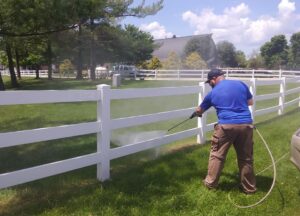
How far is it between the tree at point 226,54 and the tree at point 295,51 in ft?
30.9

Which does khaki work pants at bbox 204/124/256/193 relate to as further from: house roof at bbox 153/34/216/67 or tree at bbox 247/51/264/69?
tree at bbox 247/51/264/69

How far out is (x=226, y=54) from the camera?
6806cm

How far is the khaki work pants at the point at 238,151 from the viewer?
516 centimetres

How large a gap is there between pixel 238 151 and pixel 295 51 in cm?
6269

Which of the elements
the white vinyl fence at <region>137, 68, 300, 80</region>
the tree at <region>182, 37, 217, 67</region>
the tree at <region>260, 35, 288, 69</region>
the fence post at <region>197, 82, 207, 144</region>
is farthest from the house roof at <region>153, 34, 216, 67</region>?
the fence post at <region>197, 82, 207, 144</region>

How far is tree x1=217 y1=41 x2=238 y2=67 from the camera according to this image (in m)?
67.9

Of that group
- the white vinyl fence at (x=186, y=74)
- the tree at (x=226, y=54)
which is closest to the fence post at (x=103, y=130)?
the white vinyl fence at (x=186, y=74)

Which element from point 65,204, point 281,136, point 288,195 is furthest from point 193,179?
point 281,136

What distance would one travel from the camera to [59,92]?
4.80 metres

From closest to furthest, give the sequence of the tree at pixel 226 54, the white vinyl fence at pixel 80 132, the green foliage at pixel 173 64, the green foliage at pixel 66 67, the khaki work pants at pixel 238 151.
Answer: the white vinyl fence at pixel 80 132 → the khaki work pants at pixel 238 151 → the green foliage at pixel 173 64 → the green foliage at pixel 66 67 → the tree at pixel 226 54

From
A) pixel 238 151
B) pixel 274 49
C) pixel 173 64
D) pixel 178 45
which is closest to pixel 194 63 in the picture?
pixel 173 64

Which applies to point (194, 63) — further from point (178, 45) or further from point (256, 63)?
point (178, 45)

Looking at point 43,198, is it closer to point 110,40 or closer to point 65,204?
point 65,204

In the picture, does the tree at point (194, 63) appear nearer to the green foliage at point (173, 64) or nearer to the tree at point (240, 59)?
the green foliage at point (173, 64)
